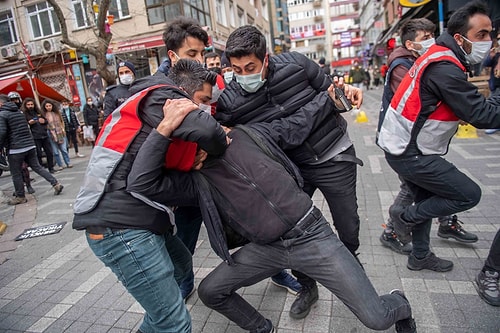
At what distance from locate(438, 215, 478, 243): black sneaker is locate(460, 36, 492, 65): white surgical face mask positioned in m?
1.55

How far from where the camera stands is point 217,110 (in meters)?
2.27

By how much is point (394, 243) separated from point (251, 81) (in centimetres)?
225

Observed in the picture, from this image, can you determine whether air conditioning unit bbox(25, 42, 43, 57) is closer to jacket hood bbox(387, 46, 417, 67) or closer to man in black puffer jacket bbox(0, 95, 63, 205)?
man in black puffer jacket bbox(0, 95, 63, 205)

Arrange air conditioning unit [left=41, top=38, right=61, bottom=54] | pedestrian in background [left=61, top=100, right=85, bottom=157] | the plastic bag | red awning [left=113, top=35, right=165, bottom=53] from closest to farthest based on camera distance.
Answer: the plastic bag < pedestrian in background [left=61, top=100, right=85, bottom=157] < red awning [left=113, top=35, right=165, bottom=53] < air conditioning unit [left=41, top=38, right=61, bottom=54]

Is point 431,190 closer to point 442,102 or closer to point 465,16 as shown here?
point 442,102

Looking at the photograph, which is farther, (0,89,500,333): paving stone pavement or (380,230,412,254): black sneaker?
(380,230,412,254): black sneaker

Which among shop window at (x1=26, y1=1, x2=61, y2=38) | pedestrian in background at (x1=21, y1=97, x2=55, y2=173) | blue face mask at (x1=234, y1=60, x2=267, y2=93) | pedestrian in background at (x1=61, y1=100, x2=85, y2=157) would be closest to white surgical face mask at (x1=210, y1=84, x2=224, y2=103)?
blue face mask at (x1=234, y1=60, x2=267, y2=93)

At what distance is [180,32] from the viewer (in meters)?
2.96

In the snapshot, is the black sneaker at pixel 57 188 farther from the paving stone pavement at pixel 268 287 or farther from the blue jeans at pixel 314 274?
the blue jeans at pixel 314 274

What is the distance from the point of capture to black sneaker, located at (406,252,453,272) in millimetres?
2898

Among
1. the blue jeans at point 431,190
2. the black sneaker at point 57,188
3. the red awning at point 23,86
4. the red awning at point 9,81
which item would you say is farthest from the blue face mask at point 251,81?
the red awning at point 9,81

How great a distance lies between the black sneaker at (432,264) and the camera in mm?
2898

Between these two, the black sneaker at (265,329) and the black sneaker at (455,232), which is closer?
the black sneaker at (265,329)

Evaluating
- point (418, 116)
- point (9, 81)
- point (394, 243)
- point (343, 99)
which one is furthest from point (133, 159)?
point (9, 81)
